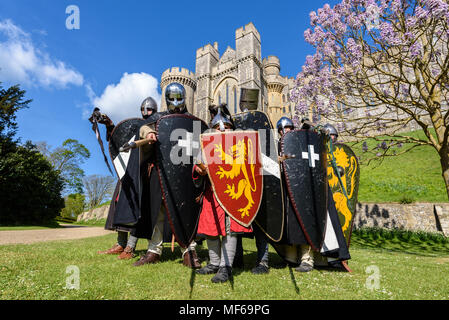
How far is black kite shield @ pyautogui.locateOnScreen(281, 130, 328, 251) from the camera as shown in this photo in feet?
9.61

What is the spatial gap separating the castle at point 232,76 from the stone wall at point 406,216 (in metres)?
24.1

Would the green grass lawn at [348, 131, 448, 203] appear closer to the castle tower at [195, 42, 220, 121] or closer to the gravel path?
the gravel path

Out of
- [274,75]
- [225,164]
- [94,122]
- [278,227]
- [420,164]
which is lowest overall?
[278,227]

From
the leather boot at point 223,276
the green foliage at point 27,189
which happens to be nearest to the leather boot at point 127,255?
the leather boot at point 223,276

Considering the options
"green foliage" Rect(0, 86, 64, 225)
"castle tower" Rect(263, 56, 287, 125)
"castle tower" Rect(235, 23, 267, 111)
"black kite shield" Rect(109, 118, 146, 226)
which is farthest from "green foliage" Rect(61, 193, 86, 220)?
"black kite shield" Rect(109, 118, 146, 226)

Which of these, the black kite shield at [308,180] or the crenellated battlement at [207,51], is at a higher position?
the crenellated battlement at [207,51]

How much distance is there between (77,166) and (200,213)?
30.9m

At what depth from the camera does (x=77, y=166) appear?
1101 inches

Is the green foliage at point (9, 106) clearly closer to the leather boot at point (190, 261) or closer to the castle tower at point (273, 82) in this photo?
the leather boot at point (190, 261)

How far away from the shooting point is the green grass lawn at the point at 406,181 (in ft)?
42.9
